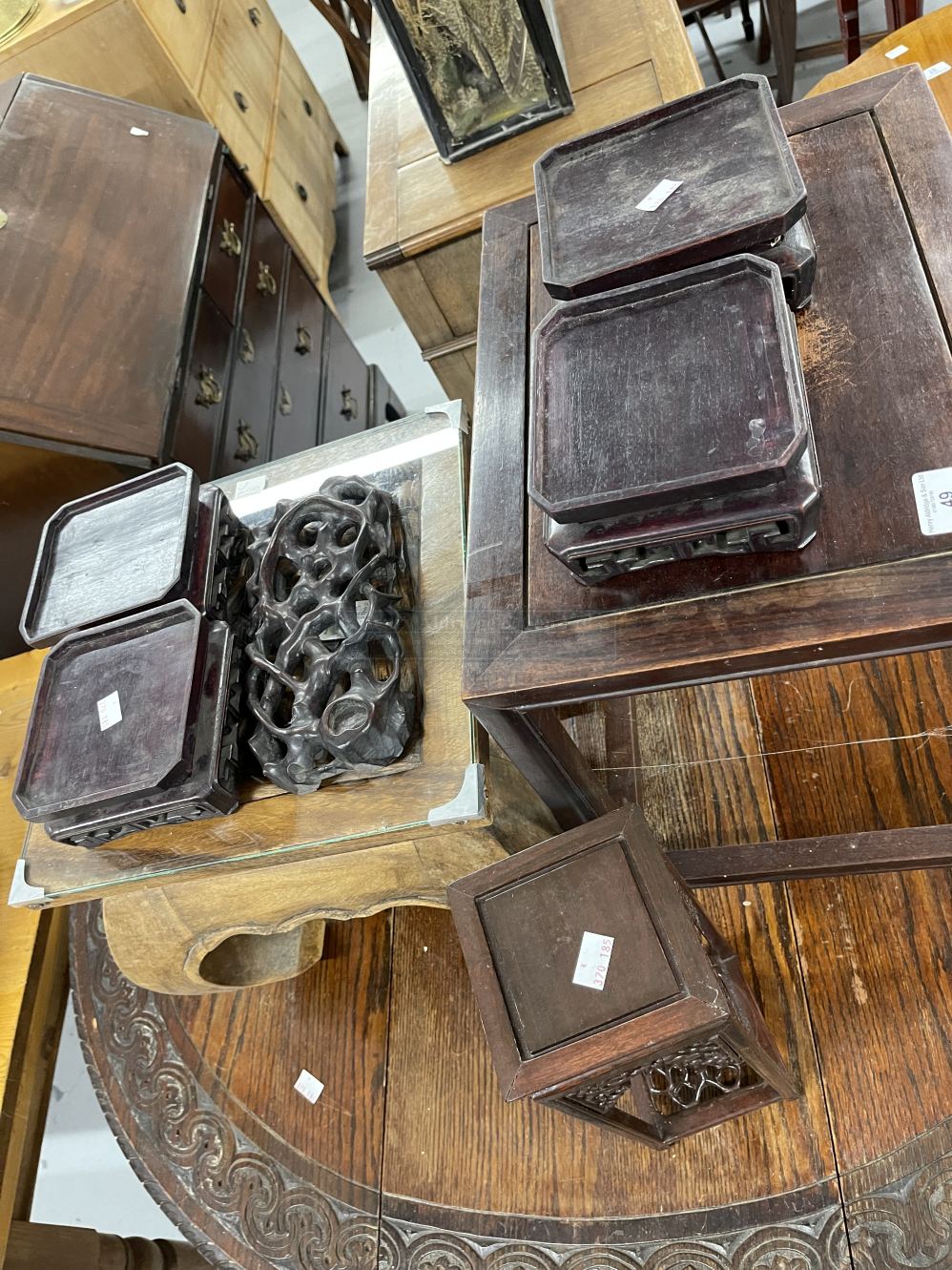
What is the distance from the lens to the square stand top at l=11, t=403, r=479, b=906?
1.13 m

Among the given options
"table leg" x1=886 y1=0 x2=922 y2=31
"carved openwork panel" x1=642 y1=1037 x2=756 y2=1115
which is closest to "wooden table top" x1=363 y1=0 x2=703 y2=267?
"table leg" x1=886 y1=0 x2=922 y2=31

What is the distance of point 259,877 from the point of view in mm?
1336

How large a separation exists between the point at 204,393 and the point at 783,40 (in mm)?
1962

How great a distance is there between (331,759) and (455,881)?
0.23 m

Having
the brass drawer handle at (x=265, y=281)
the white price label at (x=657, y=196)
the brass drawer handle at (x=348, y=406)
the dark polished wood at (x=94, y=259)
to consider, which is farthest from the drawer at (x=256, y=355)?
the white price label at (x=657, y=196)

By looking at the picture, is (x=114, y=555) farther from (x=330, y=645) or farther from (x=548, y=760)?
(x=548, y=760)

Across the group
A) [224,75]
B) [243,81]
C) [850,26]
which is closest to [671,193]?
[850,26]

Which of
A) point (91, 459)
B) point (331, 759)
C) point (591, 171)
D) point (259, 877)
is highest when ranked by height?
point (591, 171)

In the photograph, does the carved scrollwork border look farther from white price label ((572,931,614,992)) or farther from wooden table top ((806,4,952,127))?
wooden table top ((806,4,952,127))

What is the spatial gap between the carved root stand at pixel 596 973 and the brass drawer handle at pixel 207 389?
125 centimetres

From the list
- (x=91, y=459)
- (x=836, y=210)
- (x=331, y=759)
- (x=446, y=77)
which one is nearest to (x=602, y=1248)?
(x=331, y=759)

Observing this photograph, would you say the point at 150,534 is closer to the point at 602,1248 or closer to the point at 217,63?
the point at 602,1248

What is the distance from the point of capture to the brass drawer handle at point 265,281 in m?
2.22

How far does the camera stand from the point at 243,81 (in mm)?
2986
